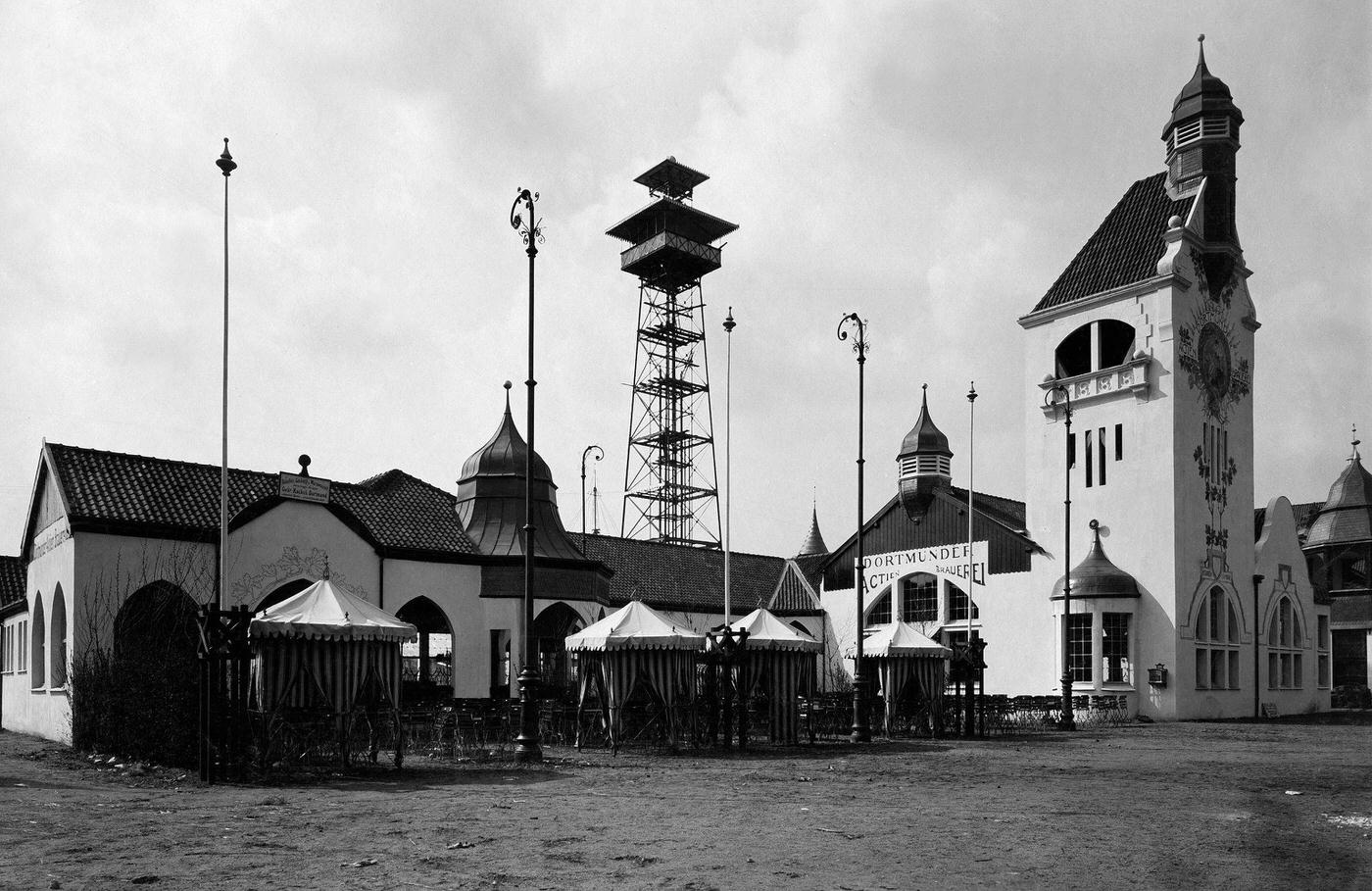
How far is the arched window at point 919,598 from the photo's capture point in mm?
47438

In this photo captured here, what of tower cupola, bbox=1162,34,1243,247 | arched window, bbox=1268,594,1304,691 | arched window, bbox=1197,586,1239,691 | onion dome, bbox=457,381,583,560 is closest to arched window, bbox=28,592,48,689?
onion dome, bbox=457,381,583,560

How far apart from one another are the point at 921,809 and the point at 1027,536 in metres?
32.6

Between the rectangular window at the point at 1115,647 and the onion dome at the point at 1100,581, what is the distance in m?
0.86

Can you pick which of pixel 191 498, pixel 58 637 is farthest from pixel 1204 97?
pixel 58 637

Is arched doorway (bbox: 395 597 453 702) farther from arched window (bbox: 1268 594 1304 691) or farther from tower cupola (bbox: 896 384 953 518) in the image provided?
arched window (bbox: 1268 594 1304 691)

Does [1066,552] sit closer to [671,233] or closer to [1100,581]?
[1100,581]

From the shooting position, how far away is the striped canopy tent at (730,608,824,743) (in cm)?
2466

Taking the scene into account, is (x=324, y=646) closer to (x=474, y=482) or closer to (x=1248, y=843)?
(x=1248, y=843)

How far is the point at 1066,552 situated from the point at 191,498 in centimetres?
2523

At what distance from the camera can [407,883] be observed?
8891 mm

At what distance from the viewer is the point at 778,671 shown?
24875 mm

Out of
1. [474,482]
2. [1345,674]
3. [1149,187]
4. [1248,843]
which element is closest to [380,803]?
[1248,843]

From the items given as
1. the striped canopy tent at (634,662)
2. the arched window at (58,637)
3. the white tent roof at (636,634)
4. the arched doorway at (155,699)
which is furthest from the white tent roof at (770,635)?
the arched window at (58,637)

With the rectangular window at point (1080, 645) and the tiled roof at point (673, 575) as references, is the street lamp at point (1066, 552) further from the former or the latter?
the tiled roof at point (673, 575)
